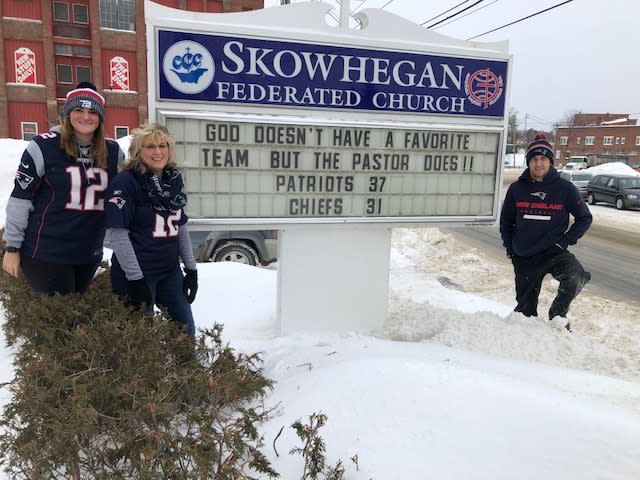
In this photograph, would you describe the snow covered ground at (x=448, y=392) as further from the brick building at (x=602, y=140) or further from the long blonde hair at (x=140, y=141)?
the brick building at (x=602, y=140)

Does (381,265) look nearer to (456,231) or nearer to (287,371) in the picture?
(287,371)

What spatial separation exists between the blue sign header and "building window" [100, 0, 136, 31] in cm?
2836

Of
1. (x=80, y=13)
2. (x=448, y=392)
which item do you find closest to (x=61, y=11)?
(x=80, y=13)

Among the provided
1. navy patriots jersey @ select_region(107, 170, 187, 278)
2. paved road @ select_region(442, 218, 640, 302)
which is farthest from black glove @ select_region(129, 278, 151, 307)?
paved road @ select_region(442, 218, 640, 302)

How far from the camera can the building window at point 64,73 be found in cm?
2822

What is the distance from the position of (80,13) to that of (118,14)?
1980 mm

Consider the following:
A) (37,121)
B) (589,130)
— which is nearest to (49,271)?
(37,121)

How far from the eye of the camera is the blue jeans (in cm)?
329

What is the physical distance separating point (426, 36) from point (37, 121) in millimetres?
29235

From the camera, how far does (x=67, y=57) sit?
92.1 ft

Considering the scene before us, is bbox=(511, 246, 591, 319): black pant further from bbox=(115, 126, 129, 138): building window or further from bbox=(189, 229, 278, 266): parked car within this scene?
bbox=(115, 126, 129, 138): building window

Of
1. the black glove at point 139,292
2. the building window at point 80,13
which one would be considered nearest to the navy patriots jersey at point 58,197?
the black glove at point 139,292

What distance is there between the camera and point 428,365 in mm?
3230

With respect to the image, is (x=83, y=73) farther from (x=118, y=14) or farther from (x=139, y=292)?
(x=139, y=292)
